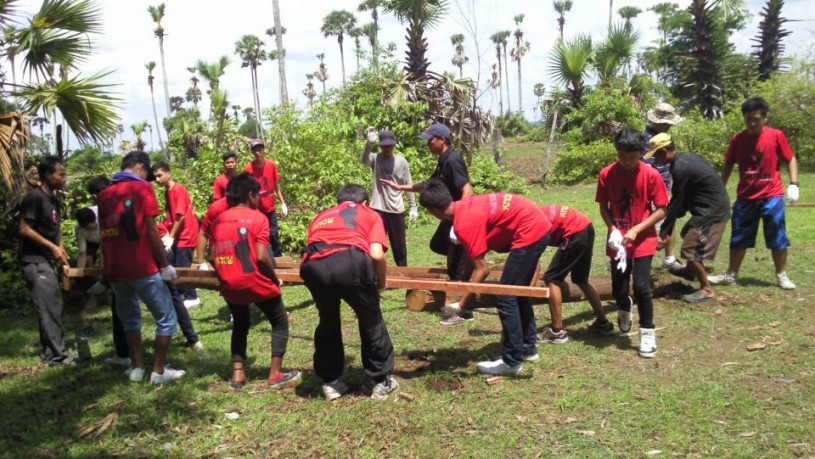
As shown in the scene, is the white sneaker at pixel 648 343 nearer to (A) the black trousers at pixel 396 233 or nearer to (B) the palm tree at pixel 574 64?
(A) the black trousers at pixel 396 233

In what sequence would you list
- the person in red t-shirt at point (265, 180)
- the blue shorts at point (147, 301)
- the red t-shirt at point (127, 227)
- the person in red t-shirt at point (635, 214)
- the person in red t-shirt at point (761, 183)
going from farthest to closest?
the person in red t-shirt at point (265, 180) → the person in red t-shirt at point (761, 183) → the person in red t-shirt at point (635, 214) → the blue shorts at point (147, 301) → the red t-shirt at point (127, 227)

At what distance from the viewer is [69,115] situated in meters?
6.63

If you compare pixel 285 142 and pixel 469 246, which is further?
pixel 285 142

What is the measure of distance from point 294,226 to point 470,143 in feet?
21.4

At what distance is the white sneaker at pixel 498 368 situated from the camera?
463 centimetres

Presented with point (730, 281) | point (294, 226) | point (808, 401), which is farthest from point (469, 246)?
point (294, 226)

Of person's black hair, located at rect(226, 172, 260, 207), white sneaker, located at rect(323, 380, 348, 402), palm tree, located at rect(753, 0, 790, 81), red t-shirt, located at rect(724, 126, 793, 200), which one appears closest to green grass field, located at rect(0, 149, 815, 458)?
white sneaker, located at rect(323, 380, 348, 402)

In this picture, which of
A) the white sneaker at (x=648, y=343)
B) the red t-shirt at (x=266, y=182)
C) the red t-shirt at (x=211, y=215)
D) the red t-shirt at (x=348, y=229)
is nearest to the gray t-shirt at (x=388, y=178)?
the red t-shirt at (x=266, y=182)

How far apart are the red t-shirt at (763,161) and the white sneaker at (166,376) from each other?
6.04 metres

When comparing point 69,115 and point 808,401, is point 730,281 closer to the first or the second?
point 808,401

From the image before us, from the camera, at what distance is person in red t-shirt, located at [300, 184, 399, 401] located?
4074mm

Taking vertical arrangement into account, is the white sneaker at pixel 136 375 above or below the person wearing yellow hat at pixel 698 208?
below

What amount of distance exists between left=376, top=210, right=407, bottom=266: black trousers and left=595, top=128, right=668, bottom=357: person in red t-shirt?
2.68 metres

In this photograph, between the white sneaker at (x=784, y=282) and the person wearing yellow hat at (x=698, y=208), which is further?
the white sneaker at (x=784, y=282)
